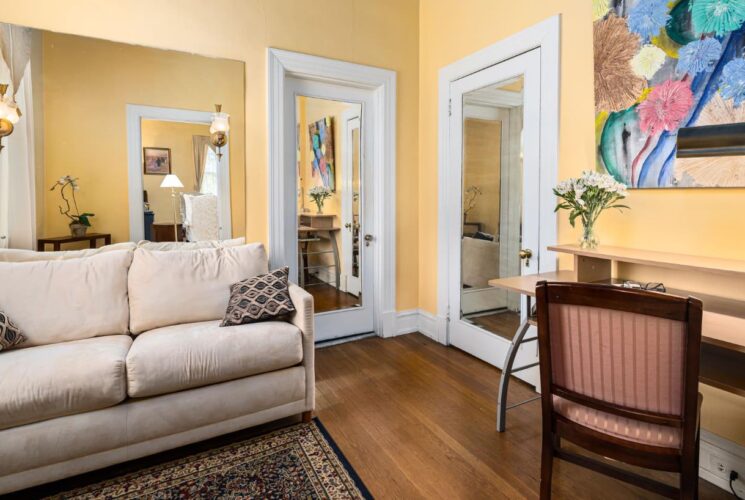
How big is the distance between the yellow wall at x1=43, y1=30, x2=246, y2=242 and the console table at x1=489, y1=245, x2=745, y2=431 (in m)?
2.45

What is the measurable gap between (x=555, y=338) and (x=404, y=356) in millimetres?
2058

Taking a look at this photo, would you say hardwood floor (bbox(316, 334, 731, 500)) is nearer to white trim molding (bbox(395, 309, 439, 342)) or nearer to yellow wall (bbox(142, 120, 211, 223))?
white trim molding (bbox(395, 309, 439, 342))

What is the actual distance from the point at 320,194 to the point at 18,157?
202cm

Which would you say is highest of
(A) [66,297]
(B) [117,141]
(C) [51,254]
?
(B) [117,141]

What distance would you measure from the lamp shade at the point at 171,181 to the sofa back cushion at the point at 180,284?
1.79 ft

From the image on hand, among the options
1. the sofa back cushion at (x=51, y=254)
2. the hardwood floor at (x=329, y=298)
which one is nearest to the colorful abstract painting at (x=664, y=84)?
the hardwood floor at (x=329, y=298)

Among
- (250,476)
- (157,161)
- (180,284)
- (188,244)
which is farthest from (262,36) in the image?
(250,476)

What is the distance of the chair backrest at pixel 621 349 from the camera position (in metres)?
1.18

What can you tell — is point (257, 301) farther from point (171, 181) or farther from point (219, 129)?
point (219, 129)

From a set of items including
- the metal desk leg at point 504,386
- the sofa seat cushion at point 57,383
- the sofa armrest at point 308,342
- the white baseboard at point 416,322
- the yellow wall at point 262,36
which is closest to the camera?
the sofa seat cushion at point 57,383

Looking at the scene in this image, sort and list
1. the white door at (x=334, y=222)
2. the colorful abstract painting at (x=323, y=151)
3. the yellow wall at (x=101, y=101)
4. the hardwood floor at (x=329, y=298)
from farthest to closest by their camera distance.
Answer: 1. the hardwood floor at (x=329, y=298)
2. the colorful abstract painting at (x=323, y=151)
3. the white door at (x=334, y=222)
4. the yellow wall at (x=101, y=101)

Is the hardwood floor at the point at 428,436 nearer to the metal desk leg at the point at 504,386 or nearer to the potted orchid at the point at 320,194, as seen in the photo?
the metal desk leg at the point at 504,386

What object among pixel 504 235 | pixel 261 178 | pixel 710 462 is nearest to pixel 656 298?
pixel 710 462

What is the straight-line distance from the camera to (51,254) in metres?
2.49
